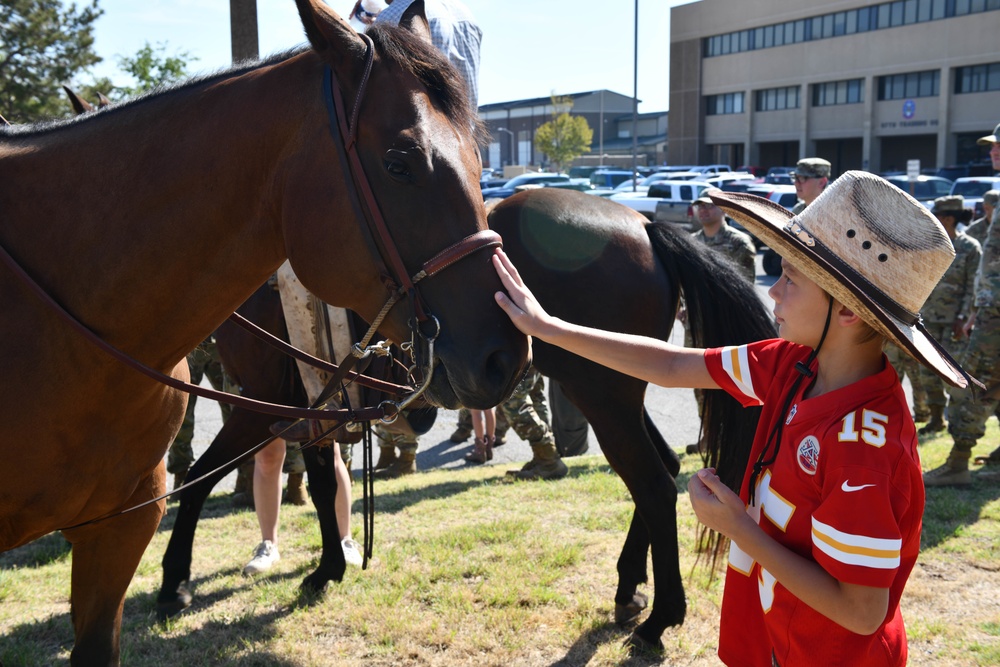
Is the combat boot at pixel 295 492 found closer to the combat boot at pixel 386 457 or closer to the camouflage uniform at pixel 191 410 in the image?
the camouflage uniform at pixel 191 410

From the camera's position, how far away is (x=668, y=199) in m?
28.5

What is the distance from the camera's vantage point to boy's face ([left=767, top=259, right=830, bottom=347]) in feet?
6.52

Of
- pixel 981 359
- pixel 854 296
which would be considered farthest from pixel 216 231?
pixel 981 359

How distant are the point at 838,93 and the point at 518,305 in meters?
59.3

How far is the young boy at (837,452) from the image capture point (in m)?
1.74

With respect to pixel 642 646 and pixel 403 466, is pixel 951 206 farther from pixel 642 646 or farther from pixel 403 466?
pixel 642 646

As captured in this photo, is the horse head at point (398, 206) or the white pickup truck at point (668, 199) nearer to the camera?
the horse head at point (398, 206)

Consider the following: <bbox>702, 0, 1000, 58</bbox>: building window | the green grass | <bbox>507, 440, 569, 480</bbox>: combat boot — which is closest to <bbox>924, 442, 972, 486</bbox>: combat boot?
the green grass

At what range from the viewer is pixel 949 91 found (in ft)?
159

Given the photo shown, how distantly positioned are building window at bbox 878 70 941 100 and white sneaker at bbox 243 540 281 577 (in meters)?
54.3

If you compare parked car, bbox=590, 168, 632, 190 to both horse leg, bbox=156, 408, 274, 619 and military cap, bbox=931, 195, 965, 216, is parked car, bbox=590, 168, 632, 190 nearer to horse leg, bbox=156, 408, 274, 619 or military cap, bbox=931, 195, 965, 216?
military cap, bbox=931, 195, 965, 216

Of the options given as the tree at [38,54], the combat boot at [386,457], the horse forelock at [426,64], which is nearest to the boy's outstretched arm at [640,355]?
the horse forelock at [426,64]

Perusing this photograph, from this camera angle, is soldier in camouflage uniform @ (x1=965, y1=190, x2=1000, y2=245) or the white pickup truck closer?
soldier in camouflage uniform @ (x1=965, y1=190, x2=1000, y2=245)

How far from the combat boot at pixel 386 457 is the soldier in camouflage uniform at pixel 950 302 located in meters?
5.23
